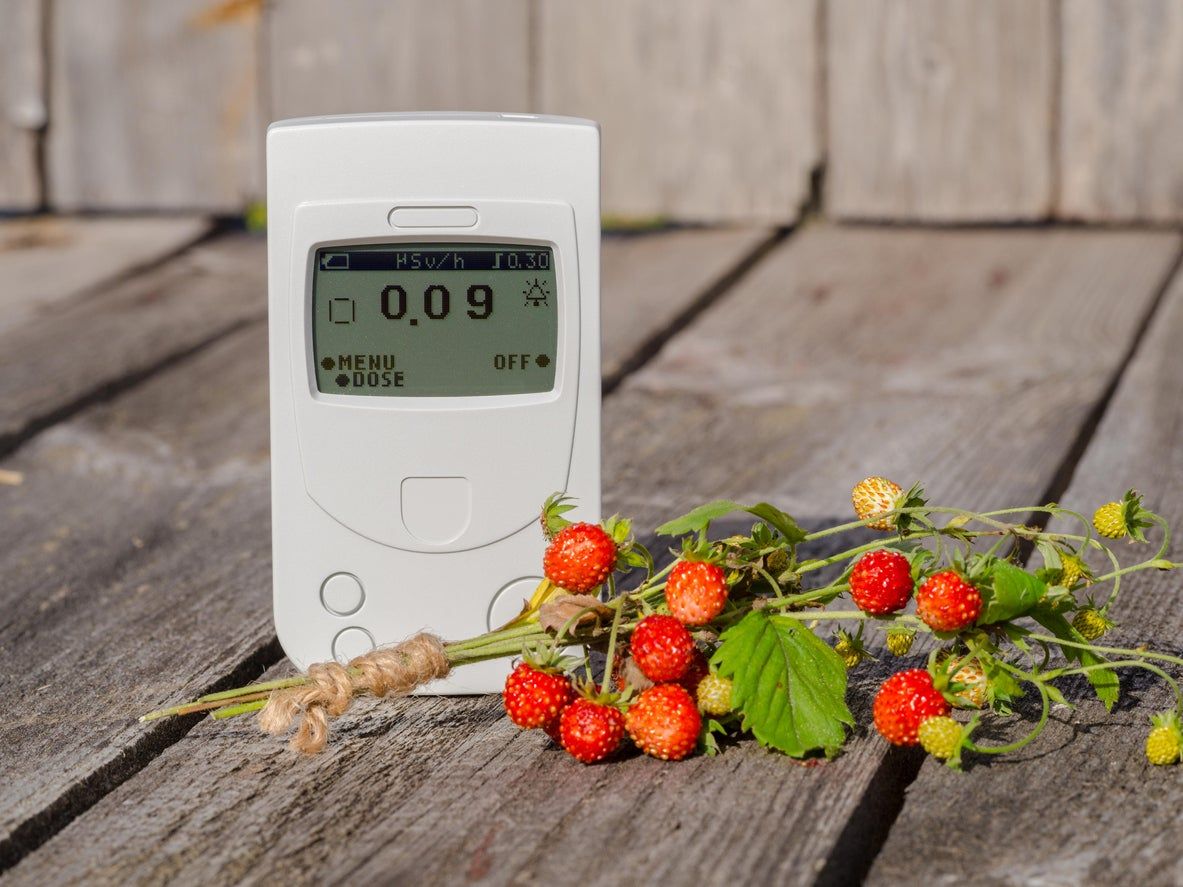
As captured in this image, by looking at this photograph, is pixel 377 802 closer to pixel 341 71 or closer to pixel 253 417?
pixel 253 417

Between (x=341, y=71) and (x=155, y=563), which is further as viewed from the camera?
(x=341, y=71)

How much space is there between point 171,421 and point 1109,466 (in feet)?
3.20

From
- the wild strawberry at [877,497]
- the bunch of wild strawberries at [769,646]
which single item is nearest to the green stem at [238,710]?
the bunch of wild strawberries at [769,646]

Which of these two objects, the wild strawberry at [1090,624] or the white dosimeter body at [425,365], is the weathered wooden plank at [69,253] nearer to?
the white dosimeter body at [425,365]

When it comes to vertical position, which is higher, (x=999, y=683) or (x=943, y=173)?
(x=943, y=173)

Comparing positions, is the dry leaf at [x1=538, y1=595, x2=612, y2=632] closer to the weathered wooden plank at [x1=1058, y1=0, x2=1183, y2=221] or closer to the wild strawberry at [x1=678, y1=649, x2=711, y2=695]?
the wild strawberry at [x1=678, y1=649, x2=711, y2=695]

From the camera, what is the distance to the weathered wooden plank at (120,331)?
1.60 metres

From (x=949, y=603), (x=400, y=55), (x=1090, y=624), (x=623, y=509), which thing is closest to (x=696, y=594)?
(x=949, y=603)

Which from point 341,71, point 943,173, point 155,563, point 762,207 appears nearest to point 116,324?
point 341,71

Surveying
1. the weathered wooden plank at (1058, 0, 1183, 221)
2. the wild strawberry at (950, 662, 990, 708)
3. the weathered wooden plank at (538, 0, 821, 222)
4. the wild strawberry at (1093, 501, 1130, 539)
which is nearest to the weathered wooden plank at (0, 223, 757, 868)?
the weathered wooden plank at (538, 0, 821, 222)

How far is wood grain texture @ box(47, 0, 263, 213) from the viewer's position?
221 cm

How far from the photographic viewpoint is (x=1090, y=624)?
2.72 ft

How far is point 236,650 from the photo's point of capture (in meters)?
0.97

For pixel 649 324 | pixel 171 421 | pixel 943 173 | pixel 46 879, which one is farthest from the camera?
pixel 943 173
